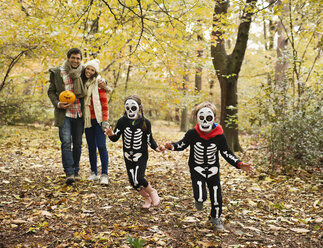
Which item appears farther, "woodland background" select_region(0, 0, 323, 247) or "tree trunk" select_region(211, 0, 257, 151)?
"tree trunk" select_region(211, 0, 257, 151)

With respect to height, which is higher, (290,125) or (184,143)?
(290,125)

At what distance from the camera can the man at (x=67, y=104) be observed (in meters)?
4.83

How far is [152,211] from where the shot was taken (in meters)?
4.18

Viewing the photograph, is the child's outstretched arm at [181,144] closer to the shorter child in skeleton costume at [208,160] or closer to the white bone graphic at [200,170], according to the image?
the shorter child in skeleton costume at [208,160]

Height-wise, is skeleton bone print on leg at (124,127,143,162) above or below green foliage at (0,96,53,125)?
below

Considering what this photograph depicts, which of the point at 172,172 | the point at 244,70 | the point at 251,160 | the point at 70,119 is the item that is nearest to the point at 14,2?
the point at 70,119

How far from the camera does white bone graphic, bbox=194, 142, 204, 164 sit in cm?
363

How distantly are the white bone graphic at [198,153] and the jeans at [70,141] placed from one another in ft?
7.87

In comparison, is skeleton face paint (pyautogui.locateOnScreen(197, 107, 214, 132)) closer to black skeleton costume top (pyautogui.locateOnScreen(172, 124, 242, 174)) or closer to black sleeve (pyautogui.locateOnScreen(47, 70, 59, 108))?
black skeleton costume top (pyautogui.locateOnScreen(172, 124, 242, 174))

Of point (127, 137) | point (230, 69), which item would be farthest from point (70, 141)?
point (230, 69)

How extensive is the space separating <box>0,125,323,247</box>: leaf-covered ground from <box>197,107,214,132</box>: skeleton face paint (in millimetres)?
1331

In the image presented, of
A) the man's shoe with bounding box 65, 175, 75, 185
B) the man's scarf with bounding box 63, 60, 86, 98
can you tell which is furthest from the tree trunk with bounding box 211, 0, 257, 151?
the man's shoe with bounding box 65, 175, 75, 185

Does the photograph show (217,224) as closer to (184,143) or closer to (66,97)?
(184,143)

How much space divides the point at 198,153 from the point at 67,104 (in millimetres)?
2493
